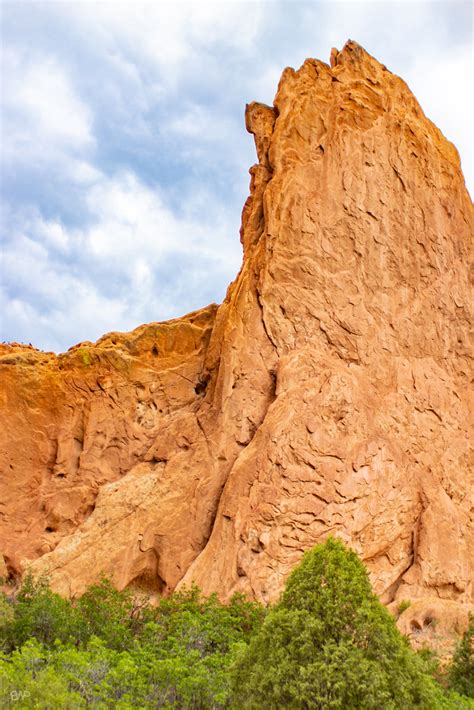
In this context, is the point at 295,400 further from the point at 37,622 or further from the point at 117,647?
the point at 37,622

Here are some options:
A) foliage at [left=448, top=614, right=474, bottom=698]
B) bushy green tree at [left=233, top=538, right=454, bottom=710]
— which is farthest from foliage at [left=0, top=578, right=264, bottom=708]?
foliage at [left=448, top=614, right=474, bottom=698]

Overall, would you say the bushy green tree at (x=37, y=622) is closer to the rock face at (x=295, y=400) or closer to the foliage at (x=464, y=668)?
the rock face at (x=295, y=400)

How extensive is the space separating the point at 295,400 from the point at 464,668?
Result: 858 centimetres

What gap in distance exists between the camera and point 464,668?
19000 mm

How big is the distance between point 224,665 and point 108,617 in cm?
491

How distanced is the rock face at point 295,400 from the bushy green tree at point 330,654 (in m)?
7.15

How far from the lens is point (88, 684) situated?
15742 mm

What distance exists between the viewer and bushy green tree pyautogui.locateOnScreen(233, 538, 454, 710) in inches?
495

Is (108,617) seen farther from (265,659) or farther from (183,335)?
(183,335)

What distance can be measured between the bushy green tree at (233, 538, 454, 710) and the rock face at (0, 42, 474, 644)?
7.15 m

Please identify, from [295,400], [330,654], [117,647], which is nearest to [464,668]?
[330,654]

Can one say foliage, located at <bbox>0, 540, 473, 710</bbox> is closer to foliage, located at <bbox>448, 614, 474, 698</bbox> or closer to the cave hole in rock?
foliage, located at <bbox>448, 614, 474, 698</bbox>

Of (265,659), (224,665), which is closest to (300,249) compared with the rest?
(224,665)

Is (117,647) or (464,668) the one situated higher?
(117,647)
